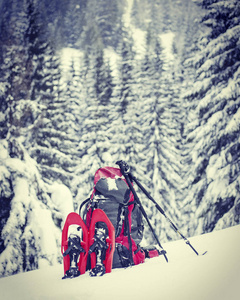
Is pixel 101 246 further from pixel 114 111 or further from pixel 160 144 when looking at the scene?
pixel 114 111

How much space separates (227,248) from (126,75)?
13.4 metres

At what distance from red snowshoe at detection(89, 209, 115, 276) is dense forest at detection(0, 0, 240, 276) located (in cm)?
662

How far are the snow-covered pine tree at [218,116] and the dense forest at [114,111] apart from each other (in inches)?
1.4

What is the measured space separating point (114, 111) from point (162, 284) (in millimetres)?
13197

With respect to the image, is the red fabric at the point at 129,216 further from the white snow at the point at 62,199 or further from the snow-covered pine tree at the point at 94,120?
the snow-covered pine tree at the point at 94,120

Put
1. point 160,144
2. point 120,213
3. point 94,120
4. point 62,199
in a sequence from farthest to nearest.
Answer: point 160,144 → point 94,120 → point 62,199 → point 120,213

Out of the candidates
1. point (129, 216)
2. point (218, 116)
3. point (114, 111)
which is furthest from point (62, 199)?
point (129, 216)

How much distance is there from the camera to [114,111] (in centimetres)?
1507

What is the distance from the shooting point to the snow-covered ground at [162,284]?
199 cm

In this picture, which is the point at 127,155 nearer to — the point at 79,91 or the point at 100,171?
the point at 79,91

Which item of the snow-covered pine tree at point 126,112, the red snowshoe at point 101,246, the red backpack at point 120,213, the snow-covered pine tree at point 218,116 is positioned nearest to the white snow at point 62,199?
the snow-covered pine tree at point 126,112

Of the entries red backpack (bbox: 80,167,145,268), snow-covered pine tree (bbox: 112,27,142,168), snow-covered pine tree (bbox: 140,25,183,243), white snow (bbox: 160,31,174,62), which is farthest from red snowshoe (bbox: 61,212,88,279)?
white snow (bbox: 160,31,174,62)

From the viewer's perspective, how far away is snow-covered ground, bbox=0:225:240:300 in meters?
1.99

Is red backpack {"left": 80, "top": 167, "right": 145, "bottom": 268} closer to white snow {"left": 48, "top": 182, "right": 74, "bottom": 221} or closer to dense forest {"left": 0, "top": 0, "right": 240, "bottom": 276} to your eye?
dense forest {"left": 0, "top": 0, "right": 240, "bottom": 276}
